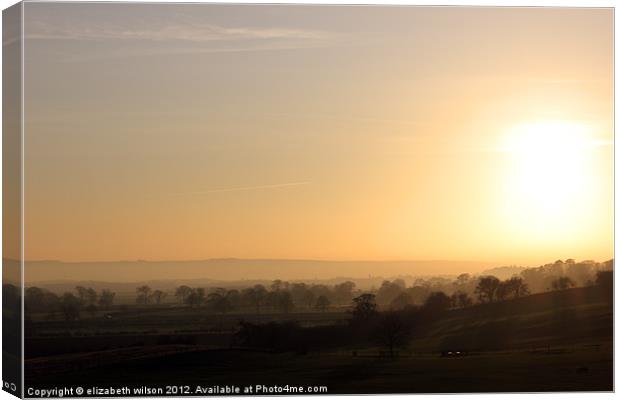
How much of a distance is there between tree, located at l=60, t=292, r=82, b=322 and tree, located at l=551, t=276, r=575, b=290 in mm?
4378

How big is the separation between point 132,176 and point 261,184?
1160 millimetres

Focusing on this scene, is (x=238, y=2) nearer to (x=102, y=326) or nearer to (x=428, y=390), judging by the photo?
(x=102, y=326)

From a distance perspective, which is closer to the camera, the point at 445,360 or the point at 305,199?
the point at 305,199

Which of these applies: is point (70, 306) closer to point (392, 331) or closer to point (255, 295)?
point (255, 295)

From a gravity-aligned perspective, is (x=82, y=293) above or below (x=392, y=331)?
above

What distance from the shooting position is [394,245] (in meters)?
13.1

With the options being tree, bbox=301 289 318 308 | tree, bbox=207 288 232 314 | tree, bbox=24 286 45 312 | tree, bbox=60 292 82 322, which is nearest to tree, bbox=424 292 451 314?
tree, bbox=301 289 318 308

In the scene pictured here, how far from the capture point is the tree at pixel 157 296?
12.9 metres

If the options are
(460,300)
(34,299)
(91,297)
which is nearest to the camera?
(34,299)

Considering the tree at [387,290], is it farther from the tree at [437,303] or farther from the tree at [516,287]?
the tree at [516,287]

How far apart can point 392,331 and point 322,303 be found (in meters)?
0.72

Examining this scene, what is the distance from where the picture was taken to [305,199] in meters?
13.0

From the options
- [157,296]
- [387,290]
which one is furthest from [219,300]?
[387,290]

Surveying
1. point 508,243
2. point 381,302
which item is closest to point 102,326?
point 381,302
